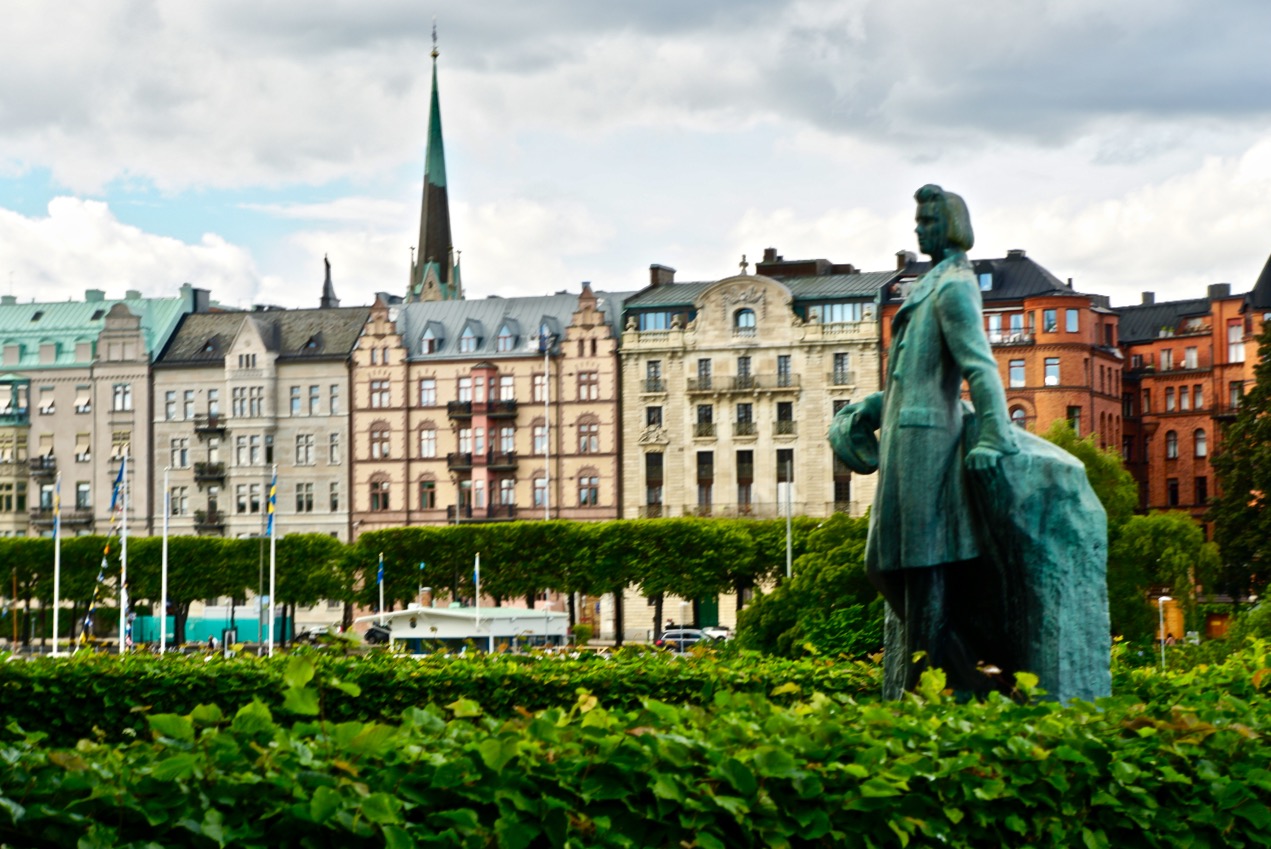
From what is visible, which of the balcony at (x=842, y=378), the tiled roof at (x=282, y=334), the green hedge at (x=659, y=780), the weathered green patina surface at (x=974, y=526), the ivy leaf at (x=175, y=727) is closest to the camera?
the green hedge at (x=659, y=780)

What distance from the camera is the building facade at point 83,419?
92750mm

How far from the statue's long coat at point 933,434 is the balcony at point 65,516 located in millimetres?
84032

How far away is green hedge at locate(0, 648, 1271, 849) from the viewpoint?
684 centimetres

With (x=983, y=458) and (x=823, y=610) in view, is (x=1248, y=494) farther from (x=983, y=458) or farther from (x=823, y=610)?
(x=983, y=458)

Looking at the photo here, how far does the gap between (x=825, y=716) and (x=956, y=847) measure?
0.92m

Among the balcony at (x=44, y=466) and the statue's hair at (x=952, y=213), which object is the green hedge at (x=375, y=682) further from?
the balcony at (x=44, y=466)

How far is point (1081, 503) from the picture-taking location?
1163cm

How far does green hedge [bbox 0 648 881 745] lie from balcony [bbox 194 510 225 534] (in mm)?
74759

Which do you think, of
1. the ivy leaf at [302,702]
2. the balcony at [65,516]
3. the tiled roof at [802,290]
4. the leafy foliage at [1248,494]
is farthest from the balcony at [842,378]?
the ivy leaf at [302,702]

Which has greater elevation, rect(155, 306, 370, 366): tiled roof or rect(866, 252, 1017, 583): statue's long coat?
rect(155, 306, 370, 366): tiled roof

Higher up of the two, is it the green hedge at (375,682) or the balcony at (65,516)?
the balcony at (65,516)

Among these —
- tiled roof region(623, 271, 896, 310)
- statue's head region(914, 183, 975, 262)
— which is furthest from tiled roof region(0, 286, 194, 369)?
statue's head region(914, 183, 975, 262)

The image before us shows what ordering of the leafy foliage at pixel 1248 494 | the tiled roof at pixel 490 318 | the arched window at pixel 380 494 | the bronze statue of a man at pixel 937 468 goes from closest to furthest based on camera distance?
the bronze statue of a man at pixel 937 468 → the leafy foliage at pixel 1248 494 → the tiled roof at pixel 490 318 → the arched window at pixel 380 494

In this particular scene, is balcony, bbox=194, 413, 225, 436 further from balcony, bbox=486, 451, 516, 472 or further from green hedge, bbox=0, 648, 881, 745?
green hedge, bbox=0, 648, 881, 745
